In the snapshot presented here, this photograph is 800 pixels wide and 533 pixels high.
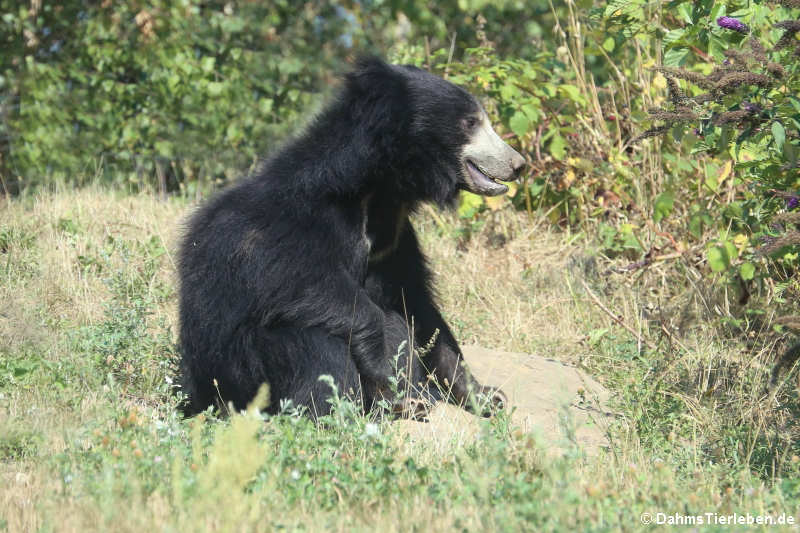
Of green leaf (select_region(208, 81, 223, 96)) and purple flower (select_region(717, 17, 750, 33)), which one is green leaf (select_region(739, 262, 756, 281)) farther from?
green leaf (select_region(208, 81, 223, 96))

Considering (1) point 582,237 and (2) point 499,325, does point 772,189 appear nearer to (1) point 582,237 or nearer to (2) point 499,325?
(2) point 499,325

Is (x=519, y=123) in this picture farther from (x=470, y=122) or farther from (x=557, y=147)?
(x=470, y=122)

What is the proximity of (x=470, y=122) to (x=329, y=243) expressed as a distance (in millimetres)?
983

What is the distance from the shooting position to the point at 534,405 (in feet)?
16.1

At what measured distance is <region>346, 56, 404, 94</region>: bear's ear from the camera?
181 inches

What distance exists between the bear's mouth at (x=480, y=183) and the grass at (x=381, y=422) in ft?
3.96

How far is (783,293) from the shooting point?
548 cm

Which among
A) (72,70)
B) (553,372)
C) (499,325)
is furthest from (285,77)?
(553,372)

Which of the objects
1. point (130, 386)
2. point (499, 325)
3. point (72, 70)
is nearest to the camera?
point (130, 386)

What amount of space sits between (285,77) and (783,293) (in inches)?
266

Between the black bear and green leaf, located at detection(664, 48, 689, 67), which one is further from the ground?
green leaf, located at detection(664, 48, 689, 67)

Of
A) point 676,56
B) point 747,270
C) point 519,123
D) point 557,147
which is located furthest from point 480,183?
point 557,147

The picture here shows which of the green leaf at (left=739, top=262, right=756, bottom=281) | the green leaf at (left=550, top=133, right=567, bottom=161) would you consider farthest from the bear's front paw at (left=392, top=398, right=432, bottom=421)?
the green leaf at (left=550, top=133, right=567, bottom=161)

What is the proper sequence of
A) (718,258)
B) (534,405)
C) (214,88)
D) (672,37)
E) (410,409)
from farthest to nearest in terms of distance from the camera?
(214,88)
(718,258)
(534,405)
(672,37)
(410,409)
